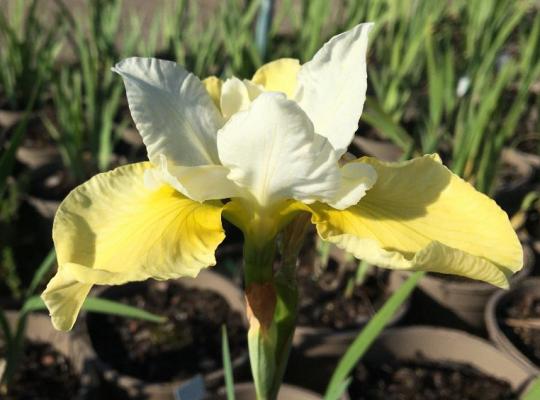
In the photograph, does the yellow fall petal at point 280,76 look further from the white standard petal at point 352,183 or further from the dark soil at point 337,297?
the dark soil at point 337,297

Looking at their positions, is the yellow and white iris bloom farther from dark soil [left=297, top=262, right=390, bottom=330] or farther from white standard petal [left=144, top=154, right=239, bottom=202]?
dark soil [left=297, top=262, right=390, bottom=330]

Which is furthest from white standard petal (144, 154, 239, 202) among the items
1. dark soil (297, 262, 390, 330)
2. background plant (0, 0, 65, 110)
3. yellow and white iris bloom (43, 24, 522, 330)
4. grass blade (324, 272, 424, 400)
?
background plant (0, 0, 65, 110)

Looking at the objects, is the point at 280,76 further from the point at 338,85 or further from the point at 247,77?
the point at 247,77

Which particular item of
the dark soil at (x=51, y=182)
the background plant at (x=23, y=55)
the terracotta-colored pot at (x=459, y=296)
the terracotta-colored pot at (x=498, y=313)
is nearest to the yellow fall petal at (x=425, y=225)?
the terracotta-colored pot at (x=498, y=313)

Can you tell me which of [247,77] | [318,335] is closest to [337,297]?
[318,335]

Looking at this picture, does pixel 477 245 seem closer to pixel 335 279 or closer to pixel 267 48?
pixel 335 279

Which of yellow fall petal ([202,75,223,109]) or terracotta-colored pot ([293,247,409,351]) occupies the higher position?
yellow fall petal ([202,75,223,109])
